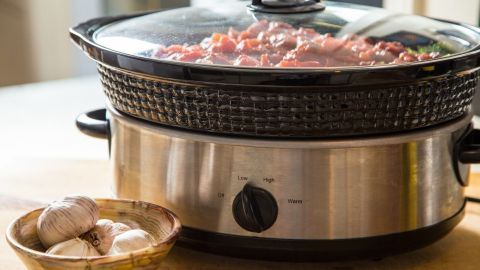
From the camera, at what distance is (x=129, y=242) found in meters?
0.90

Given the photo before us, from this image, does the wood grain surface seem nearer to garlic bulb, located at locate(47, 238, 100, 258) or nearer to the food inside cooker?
garlic bulb, located at locate(47, 238, 100, 258)

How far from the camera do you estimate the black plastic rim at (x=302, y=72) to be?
0.88 metres

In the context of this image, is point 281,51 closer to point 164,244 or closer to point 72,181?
point 164,244

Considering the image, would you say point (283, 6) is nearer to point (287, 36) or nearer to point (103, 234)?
point (287, 36)

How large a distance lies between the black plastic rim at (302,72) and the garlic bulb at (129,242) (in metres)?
0.18

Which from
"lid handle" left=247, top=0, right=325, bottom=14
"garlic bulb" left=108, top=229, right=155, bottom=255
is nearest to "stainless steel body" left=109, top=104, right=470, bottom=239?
"garlic bulb" left=108, top=229, right=155, bottom=255

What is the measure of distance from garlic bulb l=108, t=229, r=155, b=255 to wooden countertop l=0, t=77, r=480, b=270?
0.13m

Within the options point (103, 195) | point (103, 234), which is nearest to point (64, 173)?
point (103, 195)

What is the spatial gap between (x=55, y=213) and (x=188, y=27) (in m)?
0.32

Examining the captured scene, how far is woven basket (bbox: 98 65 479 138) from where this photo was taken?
0.91 meters

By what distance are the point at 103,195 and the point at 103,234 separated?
363 mm

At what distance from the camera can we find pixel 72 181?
136 centimetres

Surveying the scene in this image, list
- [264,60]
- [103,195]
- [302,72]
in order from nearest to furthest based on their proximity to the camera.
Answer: [302,72] < [264,60] < [103,195]

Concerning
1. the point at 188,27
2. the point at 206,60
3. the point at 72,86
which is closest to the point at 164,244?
the point at 206,60
